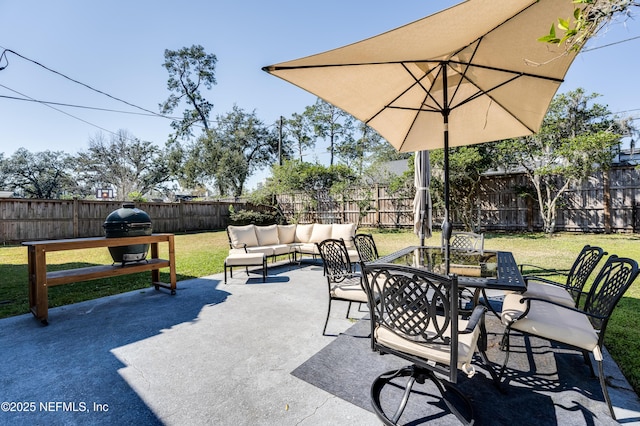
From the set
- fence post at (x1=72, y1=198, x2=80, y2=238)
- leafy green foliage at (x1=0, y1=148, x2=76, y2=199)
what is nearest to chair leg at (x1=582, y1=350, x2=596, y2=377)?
fence post at (x1=72, y1=198, x2=80, y2=238)

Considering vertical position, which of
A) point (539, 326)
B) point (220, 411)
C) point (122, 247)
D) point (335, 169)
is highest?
point (335, 169)

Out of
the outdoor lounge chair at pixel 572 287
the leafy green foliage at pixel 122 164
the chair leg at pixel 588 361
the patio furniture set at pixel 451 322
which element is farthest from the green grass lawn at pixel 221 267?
the leafy green foliage at pixel 122 164

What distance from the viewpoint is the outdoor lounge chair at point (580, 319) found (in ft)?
5.55

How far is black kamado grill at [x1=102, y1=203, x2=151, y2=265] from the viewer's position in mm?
3969

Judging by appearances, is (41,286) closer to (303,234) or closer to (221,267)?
(221,267)

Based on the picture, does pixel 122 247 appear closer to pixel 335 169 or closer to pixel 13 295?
pixel 13 295

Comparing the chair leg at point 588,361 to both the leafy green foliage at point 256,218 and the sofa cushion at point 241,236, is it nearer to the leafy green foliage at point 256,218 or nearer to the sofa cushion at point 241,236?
the sofa cushion at point 241,236

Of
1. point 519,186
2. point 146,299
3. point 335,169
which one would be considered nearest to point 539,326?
point 146,299

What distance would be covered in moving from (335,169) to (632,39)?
32.6 ft

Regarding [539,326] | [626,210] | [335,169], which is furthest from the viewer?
[335,169]

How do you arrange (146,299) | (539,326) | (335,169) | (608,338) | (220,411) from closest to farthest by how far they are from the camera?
(220,411)
(539,326)
(608,338)
(146,299)
(335,169)

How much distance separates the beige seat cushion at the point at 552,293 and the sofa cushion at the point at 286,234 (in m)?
4.73

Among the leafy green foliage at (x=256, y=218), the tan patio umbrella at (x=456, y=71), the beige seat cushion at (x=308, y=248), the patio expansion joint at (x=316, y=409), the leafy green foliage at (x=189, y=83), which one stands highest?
the leafy green foliage at (x=189, y=83)

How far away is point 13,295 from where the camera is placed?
423 cm
